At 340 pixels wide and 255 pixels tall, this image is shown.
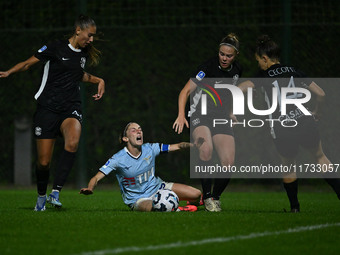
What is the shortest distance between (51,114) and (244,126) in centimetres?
491

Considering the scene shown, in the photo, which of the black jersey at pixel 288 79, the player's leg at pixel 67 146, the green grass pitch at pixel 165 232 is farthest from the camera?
the player's leg at pixel 67 146

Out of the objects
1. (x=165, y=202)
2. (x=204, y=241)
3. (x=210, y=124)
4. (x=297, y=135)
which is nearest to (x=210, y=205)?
(x=165, y=202)

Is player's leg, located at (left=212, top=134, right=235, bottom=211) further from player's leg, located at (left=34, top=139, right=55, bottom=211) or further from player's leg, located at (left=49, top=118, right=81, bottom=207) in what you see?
player's leg, located at (left=34, top=139, right=55, bottom=211)

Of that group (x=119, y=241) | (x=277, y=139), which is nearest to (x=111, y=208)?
(x=277, y=139)

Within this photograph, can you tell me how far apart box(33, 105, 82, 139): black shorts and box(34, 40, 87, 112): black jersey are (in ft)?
0.17

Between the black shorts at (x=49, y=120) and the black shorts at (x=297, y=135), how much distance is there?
232 cm

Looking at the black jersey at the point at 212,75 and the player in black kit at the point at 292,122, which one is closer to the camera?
the player in black kit at the point at 292,122

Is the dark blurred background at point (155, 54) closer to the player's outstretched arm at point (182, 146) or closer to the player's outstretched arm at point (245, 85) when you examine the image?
the player's outstretched arm at point (245, 85)

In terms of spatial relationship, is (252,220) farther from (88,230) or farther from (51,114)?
(51,114)

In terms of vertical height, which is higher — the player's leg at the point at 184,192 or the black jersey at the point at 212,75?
the black jersey at the point at 212,75

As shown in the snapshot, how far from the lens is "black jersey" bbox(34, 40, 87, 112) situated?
8.23 metres

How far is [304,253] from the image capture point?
5.12m

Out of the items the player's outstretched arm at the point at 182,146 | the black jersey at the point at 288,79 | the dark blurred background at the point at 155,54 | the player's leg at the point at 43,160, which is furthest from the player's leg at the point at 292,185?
the dark blurred background at the point at 155,54

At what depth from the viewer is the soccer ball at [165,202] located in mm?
7918
